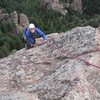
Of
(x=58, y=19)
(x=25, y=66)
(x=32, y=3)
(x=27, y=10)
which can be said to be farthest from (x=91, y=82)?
(x=32, y=3)

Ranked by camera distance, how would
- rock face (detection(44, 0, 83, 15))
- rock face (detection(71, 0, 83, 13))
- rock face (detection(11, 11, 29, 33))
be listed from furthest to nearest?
rock face (detection(71, 0, 83, 13)) → rock face (detection(44, 0, 83, 15)) → rock face (detection(11, 11, 29, 33))

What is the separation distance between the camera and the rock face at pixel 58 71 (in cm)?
1065

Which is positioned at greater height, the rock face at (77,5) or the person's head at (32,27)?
the person's head at (32,27)

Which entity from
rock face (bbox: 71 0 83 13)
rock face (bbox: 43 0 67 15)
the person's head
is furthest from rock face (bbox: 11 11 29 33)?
the person's head

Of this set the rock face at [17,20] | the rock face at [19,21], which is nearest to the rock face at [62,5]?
the rock face at [17,20]

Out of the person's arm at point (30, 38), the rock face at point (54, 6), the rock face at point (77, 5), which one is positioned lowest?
the rock face at point (77, 5)

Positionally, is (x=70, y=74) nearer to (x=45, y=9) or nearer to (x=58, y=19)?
(x=58, y=19)

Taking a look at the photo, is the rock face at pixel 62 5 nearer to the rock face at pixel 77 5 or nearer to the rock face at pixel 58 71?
the rock face at pixel 77 5

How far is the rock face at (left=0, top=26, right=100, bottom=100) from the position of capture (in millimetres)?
10648

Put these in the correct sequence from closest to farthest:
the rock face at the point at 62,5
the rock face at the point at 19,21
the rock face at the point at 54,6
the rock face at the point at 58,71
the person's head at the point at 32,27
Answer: the rock face at the point at 58,71
the person's head at the point at 32,27
the rock face at the point at 19,21
the rock face at the point at 54,6
the rock face at the point at 62,5

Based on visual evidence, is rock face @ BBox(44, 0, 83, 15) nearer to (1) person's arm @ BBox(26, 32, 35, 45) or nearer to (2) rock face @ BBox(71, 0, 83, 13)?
(2) rock face @ BBox(71, 0, 83, 13)

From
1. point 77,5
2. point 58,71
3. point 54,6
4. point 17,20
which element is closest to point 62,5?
point 77,5

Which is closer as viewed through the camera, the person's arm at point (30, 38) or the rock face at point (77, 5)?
the person's arm at point (30, 38)

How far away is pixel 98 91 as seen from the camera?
10836mm
